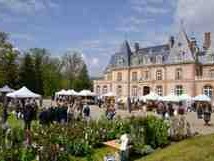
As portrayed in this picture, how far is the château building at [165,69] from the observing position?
61812 millimetres

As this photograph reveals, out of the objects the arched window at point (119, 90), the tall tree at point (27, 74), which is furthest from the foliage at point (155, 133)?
the tall tree at point (27, 74)

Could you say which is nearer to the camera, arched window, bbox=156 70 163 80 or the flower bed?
the flower bed

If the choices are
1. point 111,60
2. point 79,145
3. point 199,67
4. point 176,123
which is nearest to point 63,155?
point 79,145

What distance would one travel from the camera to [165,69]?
67.1 meters

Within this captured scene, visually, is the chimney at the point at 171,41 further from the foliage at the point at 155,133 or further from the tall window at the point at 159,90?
the foliage at the point at 155,133

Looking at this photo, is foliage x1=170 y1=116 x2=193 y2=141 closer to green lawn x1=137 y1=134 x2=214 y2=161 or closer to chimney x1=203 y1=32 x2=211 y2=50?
green lawn x1=137 y1=134 x2=214 y2=161

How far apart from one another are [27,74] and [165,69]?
99.8ft

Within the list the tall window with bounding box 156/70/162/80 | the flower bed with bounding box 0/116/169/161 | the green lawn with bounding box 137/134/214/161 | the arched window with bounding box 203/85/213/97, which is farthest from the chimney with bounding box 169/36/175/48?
the green lawn with bounding box 137/134/214/161

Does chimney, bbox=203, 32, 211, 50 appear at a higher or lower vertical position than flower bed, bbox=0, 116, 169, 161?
higher

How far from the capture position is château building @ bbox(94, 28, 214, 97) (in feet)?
203

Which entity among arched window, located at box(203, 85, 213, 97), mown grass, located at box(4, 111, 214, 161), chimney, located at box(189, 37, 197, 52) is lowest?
mown grass, located at box(4, 111, 214, 161)

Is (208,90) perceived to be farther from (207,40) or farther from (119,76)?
(119,76)

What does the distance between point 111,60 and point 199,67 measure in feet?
76.9

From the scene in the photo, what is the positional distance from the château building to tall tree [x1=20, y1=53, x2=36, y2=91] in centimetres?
1379
